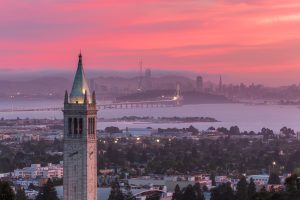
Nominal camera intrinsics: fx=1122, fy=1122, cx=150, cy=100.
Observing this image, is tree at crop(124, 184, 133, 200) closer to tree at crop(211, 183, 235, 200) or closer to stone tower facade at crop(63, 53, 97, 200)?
tree at crop(211, 183, 235, 200)

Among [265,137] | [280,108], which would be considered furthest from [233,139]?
[280,108]

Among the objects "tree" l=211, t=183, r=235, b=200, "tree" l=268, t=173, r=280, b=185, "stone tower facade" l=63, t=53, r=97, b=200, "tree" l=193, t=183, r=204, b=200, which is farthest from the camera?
"tree" l=268, t=173, r=280, b=185

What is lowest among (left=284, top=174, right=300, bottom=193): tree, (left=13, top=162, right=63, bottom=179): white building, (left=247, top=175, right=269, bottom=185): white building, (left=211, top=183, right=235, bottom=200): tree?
(left=211, top=183, right=235, bottom=200): tree

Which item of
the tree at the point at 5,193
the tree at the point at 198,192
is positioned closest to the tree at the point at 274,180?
the tree at the point at 198,192

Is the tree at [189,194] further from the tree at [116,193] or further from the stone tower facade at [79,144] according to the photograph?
the stone tower facade at [79,144]

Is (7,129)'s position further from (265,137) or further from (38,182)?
(38,182)

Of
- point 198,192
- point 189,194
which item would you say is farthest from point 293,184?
point 198,192

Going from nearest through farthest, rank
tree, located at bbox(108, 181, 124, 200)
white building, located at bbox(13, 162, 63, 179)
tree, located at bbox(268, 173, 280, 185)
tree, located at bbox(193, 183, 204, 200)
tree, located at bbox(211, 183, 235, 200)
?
1. tree, located at bbox(211, 183, 235, 200)
2. tree, located at bbox(108, 181, 124, 200)
3. tree, located at bbox(193, 183, 204, 200)
4. tree, located at bbox(268, 173, 280, 185)
5. white building, located at bbox(13, 162, 63, 179)

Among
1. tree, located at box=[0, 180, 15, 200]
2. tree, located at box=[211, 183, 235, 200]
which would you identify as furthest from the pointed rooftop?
tree, located at box=[211, 183, 235, 200]
